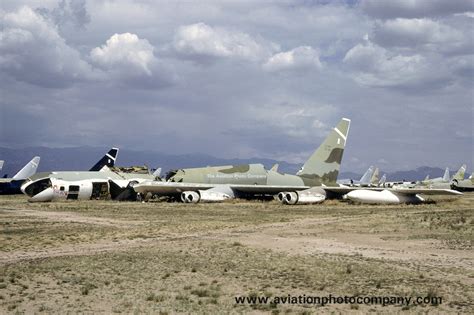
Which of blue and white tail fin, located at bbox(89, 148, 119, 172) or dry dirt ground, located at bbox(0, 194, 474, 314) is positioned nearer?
dry dirt ground, located at bbox(0, 194, 474, 314)

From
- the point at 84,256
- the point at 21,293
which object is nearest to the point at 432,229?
the point at 84,256

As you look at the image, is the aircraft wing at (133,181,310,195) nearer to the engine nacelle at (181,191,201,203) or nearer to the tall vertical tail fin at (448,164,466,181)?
the engine nacelle at (181,191,201,203)

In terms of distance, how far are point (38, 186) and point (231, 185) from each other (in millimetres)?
14255

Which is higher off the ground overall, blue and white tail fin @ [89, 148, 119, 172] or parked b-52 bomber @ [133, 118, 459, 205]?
blue and white tail fin @ [89, 148, 119, 172]

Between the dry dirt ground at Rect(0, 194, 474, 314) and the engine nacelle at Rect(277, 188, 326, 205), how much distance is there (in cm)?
1480

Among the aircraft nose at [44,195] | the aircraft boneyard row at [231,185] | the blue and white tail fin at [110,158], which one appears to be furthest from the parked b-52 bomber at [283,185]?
the blue and white tail fin at [110,158]

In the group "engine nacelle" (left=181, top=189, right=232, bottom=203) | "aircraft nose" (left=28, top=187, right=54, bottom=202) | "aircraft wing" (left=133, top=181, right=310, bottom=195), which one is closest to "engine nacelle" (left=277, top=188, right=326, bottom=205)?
"aircraft wing" (left=133, top=181, right=310, bottom=195)

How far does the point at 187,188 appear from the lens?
41531 millimetres

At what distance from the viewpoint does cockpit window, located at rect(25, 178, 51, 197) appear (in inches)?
1588

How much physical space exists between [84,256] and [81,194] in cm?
2786

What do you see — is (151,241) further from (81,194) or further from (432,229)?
(81,194)

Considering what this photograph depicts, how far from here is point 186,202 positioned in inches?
1592

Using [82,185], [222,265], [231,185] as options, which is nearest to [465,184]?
[231,185]

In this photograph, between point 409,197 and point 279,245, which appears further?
point 409,197
